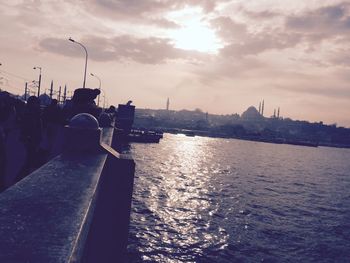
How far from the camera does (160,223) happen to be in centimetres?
1997

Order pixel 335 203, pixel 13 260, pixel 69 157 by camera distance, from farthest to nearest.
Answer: pixel 335 203 → pixel 69 157 → pixel 13 260

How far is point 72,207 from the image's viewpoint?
3.49 m

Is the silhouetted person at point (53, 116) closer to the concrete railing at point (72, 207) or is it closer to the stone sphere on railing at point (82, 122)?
the stone sphere on railing at point (82, 122)

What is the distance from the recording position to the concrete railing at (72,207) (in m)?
2.60

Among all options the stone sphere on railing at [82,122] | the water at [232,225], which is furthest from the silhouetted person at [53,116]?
the water at [232,225]

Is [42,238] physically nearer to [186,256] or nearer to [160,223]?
[186,256]

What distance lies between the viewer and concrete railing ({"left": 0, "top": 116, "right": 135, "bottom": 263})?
102 inches

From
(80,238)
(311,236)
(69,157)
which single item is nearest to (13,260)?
(80,238)

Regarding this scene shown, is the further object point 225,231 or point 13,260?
point 225,231

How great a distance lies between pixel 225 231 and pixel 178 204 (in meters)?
6.74

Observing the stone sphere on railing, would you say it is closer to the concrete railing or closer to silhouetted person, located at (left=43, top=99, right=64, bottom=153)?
the concrete railing

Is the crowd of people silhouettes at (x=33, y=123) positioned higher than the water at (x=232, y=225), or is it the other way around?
the crowd of people silhouettes at (x=33, y=123)

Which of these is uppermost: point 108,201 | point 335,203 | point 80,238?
point 80,238

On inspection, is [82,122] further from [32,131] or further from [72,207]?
[72,207]
